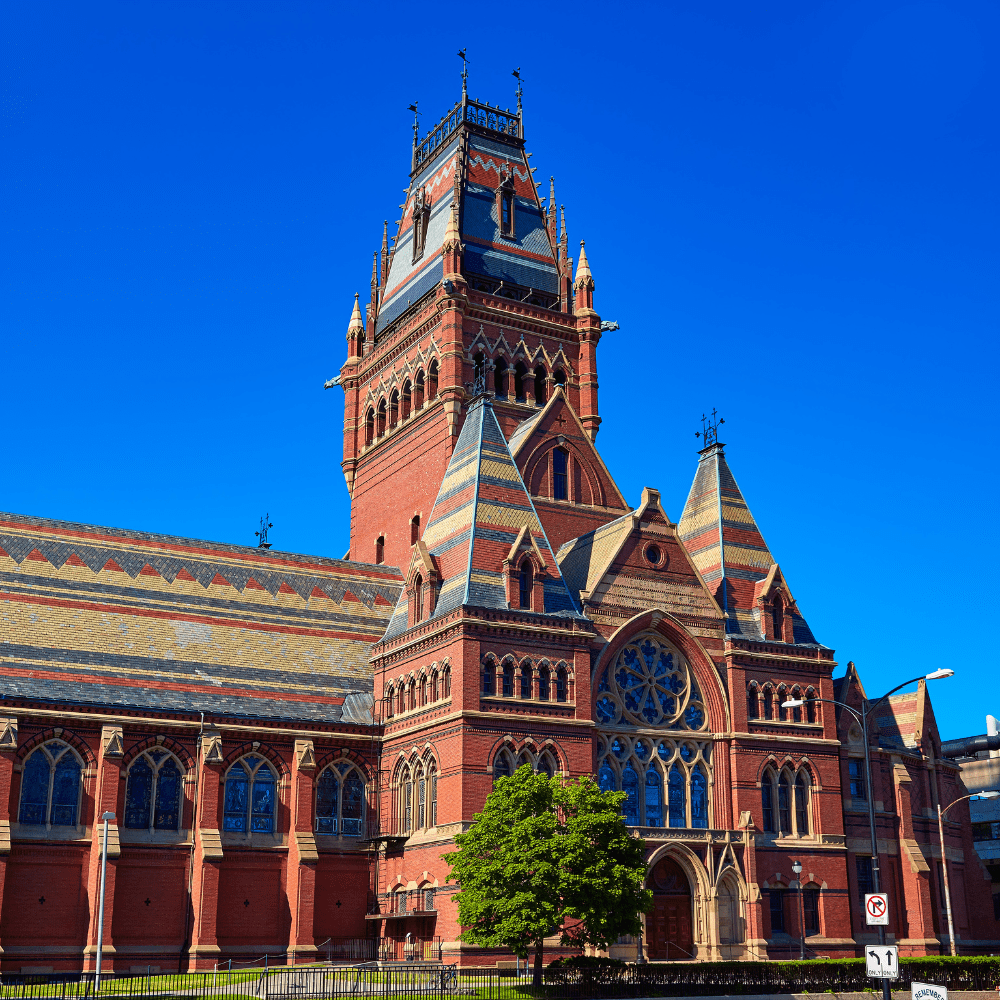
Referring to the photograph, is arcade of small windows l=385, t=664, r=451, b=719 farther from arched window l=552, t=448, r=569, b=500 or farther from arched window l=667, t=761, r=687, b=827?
arched window l=552, t=448, r=569, b=500

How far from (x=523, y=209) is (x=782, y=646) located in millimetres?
33373

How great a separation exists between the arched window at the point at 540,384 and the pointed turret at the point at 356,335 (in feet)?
44.5

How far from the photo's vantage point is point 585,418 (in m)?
73.1

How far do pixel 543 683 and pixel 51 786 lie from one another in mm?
20148

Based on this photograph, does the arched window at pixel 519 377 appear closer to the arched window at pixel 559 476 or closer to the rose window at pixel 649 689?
the arched window at pixel 559 476

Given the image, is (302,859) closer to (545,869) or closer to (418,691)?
(418,691)

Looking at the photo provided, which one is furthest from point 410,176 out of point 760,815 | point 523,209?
point 760,815

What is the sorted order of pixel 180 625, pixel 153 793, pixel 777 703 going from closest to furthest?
pixel 153 793 → pixel 777 703 → pixel 180 625

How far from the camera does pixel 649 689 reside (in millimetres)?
55750

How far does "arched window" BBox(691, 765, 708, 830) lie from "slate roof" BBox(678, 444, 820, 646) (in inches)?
275

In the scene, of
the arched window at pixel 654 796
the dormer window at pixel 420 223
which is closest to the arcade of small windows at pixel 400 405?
the dormer window at pixel 420 223

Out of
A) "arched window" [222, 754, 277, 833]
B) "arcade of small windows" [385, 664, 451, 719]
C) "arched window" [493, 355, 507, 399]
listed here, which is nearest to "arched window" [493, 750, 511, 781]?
"arcade of small windows" [385, 664, 451, 719]

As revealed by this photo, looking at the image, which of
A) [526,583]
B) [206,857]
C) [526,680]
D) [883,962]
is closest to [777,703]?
[526,680]

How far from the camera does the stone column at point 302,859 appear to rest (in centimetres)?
5209
